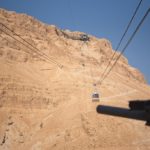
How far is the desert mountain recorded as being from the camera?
109 feet

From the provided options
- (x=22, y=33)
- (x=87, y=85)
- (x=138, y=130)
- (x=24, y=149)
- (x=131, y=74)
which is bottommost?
(x=24, y=149)

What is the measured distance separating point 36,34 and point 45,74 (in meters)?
20.7

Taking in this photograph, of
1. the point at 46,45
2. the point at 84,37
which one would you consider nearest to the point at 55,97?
the point at 46,45

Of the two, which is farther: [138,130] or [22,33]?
[22,33]

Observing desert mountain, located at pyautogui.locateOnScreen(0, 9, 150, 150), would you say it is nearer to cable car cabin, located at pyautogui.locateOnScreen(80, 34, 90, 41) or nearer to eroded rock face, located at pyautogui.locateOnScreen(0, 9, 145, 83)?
eroded rock face, located at pyautogui.locateOnScreen(0, 9, 145, 83)

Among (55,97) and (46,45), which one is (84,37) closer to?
(46,45)

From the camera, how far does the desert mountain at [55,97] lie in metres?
33.1

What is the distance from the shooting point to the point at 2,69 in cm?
5034

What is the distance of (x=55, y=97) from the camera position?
48.2 meters

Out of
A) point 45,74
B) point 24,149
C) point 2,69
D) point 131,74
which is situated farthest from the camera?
point 131,74

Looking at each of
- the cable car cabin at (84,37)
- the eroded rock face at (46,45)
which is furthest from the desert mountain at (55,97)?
the cable car cabin at (84,37)

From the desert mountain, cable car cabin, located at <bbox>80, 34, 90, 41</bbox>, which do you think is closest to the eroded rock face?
the desert mountain

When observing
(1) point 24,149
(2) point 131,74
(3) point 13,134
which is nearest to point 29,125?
(3) point 13,134

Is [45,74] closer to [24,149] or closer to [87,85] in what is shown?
[87,85]
